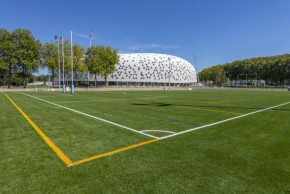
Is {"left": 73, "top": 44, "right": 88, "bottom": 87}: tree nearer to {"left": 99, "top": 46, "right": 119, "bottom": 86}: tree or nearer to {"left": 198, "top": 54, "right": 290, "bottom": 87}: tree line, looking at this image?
{"left": 99, "top": 46, "right": 119, "bottom": 86}: tree

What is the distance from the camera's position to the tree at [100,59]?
218 ft

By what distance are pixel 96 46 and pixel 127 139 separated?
67.5 meters

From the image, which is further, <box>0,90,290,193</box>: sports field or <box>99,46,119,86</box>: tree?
<box>99,46,119,86</box>: tree

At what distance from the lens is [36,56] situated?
197ft

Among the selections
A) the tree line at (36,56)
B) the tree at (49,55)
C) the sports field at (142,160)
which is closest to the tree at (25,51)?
the tree line at (36,56)

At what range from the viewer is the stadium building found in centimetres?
11744

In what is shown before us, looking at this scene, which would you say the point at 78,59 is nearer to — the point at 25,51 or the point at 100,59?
the point at 100,59

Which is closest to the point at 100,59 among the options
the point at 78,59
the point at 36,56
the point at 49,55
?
the point at 78,59

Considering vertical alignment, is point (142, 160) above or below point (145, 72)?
below

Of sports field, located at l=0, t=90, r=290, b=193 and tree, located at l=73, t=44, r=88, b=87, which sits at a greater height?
tree, located at l=73, t=44, r=88, b=87

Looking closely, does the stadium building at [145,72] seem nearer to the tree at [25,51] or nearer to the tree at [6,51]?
the tree at [25,51]

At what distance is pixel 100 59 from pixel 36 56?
19.2m

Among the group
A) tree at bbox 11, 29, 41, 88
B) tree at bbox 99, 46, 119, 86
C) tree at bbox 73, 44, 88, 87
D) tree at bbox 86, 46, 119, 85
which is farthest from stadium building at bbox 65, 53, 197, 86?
tree at bbox 11, 29, 41, 88

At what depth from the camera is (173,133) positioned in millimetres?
6566
